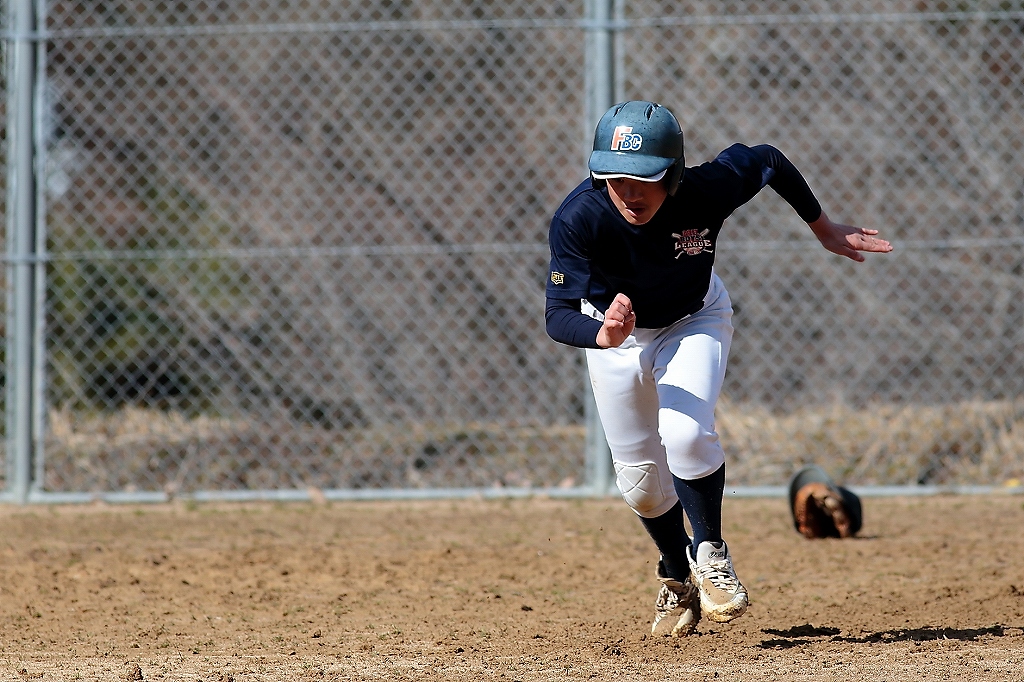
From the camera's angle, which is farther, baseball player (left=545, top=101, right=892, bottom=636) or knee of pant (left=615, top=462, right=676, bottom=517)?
knee of pant (left=615, top=462, right=676, bottom=517)

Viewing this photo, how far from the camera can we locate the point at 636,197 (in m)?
3.55

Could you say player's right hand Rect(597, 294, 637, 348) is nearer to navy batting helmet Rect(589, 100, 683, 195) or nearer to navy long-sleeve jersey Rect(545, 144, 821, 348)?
navy long-sleeve jersey Rect(545, 144, 821, 348)

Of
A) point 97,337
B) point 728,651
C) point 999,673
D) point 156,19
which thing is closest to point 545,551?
point 728,651

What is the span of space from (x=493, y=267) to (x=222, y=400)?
6.91 feet

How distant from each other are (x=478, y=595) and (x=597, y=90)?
3300mm

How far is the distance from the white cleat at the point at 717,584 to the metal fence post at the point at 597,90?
9.93ft

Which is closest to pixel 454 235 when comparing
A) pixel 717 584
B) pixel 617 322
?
pixel 717 584

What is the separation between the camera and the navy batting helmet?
137 inches

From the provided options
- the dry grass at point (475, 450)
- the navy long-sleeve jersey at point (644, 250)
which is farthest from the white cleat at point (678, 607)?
the dry grass at point (475, 450)

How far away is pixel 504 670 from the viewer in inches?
135

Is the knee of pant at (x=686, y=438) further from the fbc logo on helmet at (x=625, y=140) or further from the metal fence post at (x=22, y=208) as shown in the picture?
the metal fence post at (x=22, y=208)

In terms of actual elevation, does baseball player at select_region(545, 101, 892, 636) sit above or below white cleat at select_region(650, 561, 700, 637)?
above

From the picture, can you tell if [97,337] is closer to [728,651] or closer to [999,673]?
[728,651]

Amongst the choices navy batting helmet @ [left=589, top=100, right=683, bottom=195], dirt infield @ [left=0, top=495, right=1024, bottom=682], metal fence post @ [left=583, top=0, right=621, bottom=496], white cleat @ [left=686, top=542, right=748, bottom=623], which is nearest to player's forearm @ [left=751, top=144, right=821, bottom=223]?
navy batting helmet @ [left=589, top=100, right=683, bottom=195]
